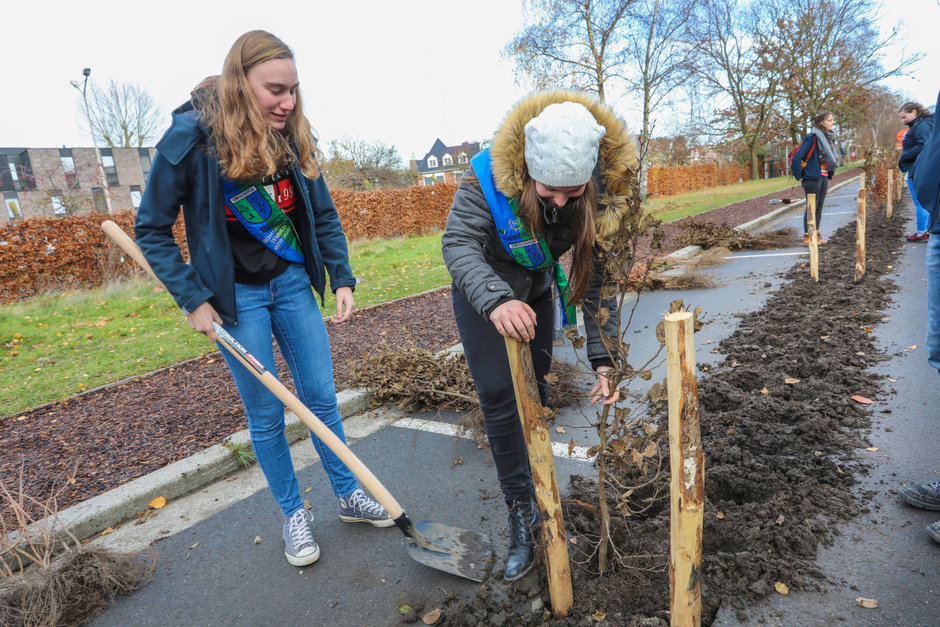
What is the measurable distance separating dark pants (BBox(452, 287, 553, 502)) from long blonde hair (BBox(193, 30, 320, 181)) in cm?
96

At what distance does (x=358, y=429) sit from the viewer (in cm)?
397

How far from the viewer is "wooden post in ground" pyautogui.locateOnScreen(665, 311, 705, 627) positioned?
1562 mm

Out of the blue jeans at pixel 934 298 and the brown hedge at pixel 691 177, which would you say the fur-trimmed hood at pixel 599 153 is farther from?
the brown hedge at pixel 691 177

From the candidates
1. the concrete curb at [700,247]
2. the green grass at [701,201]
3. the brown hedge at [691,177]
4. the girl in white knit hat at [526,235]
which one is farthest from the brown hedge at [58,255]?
the brown hedge at [691,177]

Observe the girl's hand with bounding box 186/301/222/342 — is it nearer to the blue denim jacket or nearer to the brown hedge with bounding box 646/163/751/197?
the blue denim jacket

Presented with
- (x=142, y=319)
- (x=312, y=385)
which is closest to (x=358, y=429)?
(x=312, y=385)

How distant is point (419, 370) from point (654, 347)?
8.16 feet

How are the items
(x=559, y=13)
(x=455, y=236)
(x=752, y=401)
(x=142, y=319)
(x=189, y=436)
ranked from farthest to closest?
(x=559, y=13)
(x=142, y=319)
(x=189, y=436)
(x=752, y=401)
(x=455, y=236)

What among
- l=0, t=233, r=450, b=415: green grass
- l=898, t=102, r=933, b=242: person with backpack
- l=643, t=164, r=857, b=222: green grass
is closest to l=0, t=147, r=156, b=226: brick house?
l=0, t=233, r=450, b=415: green grass

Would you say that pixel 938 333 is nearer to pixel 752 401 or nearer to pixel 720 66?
pixel 752 401

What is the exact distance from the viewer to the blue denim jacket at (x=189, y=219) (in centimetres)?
205

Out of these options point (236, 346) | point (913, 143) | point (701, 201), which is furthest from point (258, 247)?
point (701, 201)

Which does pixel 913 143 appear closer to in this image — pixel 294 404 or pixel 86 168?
pixel 294 404

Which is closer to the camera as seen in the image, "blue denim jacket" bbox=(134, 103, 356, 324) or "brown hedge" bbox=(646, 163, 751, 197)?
"blue denim jacket" bbox=(134, 103, 356, 324)
